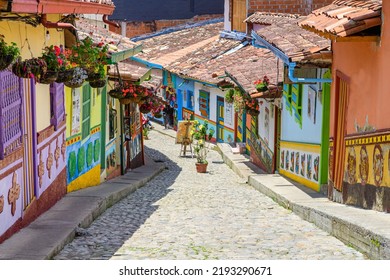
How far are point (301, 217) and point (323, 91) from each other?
9.59 feet

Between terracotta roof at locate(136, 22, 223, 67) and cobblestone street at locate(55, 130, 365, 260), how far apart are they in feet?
72.6

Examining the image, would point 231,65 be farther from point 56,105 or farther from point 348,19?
point 348,19

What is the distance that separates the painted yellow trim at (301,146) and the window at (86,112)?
13.8ft

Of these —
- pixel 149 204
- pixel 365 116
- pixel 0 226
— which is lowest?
pixel 149 204

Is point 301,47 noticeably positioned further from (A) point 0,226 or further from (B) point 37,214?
(A) point 0,226

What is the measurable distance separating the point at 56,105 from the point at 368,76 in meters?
4.63

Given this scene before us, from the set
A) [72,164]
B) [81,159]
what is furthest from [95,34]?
[72,164]

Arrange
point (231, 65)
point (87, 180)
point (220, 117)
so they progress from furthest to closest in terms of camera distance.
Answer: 1. point (220, 117)
2. point (231, 65)
3. point (87, 180)

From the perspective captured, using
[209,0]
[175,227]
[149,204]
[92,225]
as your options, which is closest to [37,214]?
[92,225]

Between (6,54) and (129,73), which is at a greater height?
(6,54)

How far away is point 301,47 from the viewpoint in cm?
1451

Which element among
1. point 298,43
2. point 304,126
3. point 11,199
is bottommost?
point 304,126

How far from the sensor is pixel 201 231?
11164 mm
